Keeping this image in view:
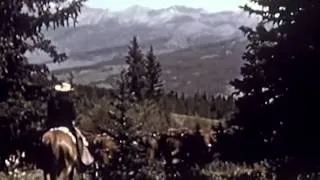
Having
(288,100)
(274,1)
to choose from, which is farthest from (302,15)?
(288,100)

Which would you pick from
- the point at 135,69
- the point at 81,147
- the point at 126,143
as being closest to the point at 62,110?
the point at 81,147

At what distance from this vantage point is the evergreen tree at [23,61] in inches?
802

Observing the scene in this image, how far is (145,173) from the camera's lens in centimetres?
1672

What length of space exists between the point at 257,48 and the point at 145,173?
3.67 m

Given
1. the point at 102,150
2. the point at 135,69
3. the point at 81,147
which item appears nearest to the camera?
the point at 81,147

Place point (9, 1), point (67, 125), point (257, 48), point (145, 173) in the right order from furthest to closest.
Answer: point (9, 1)
point (257, 48)
point (145, 173)
point (67, 125)

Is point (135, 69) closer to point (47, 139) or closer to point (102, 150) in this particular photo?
point (102, 150)

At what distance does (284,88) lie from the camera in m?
17.2

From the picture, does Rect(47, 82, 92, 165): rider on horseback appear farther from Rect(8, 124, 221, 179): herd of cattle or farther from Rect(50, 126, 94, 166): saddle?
Rect(8, 124, 221, 179): herd of cattle

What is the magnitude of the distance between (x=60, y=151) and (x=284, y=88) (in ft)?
24.6

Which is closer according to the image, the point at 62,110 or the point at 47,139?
the point at 47,139

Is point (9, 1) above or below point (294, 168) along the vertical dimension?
above

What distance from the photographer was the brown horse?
10.7 meters

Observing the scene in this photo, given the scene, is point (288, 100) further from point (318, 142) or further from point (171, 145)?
point (171, 145)
